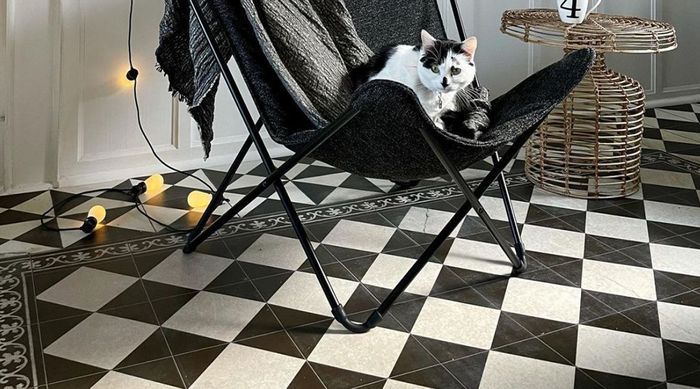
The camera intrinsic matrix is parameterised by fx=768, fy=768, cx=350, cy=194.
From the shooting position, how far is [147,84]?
3102 mm

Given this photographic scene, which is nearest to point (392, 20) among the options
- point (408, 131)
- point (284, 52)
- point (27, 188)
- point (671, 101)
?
point (284, 52)

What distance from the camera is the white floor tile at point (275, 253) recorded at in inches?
94.1

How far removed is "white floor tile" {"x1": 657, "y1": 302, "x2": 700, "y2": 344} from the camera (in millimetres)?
1981

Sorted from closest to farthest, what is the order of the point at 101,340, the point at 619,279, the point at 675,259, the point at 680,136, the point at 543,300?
the point at 101,340 → the point at 543,300 → the point at 619,279 → the point at 675,259 → the point at 680,136

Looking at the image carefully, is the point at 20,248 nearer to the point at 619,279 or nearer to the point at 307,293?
the point at 307,293

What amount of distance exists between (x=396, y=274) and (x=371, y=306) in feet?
0.70

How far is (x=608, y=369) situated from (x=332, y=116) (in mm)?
965

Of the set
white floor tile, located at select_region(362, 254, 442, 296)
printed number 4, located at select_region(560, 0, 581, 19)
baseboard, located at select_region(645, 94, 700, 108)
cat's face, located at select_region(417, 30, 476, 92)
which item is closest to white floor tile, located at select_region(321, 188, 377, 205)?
white floor tile, located at select_region(362, 254, 442, 296)

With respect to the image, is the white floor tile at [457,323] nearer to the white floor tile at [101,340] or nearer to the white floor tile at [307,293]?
the white floor tile at [307,293]

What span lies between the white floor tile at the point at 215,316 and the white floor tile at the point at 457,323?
458mm

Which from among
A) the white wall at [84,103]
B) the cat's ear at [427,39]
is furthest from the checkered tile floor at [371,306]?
the cat's ear at [427,39]

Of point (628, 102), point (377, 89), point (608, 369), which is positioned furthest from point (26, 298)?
point (628, 102)

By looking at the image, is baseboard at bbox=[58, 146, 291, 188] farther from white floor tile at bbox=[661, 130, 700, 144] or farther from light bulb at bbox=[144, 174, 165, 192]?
white floor tile at bbox=[661, 130, 700, 144]

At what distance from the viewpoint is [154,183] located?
296 cm
